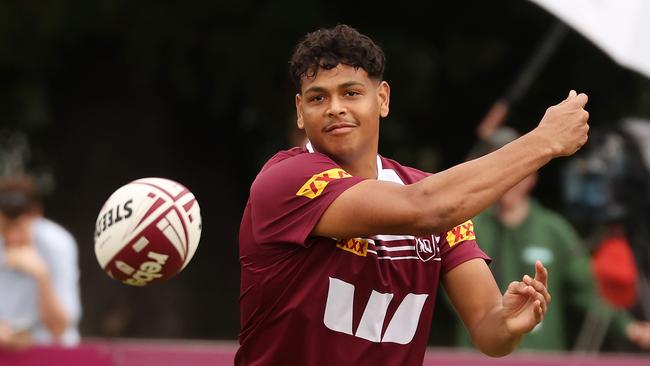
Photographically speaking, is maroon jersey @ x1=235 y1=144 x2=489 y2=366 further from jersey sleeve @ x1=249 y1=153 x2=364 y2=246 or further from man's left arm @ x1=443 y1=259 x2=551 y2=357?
man's left arm @ x1=443 y1=259 x2=551 y2=357

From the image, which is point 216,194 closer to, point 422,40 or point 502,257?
point 422,40

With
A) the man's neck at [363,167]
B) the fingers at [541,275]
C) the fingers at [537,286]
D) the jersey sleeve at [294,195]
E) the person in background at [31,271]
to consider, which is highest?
the man's neck at [363,167]

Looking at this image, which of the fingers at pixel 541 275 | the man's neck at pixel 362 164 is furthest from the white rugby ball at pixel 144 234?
the fingers at pixel 541 275

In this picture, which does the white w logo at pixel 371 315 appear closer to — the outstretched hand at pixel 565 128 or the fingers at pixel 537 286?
the fingers at pixel 537 286

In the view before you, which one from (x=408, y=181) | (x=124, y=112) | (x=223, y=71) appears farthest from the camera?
(x=124, y=112)

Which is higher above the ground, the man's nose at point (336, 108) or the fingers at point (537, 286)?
the man's nose at point (336, 108)

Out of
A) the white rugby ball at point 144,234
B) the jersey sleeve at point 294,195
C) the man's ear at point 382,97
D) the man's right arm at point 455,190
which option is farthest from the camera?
the white rugby ball at point 144,234

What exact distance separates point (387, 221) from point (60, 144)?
11412mm

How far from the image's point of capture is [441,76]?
48.3 feet

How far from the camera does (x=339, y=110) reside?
493cm

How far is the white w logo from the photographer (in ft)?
15.9

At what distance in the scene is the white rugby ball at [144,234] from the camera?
5367mm

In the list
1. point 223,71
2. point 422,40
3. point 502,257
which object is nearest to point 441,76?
point 422,40

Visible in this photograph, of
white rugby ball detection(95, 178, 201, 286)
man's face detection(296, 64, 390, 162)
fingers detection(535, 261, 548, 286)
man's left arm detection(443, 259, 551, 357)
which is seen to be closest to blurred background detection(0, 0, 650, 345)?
white rugby ball detection(95, 178, 201, 286)
